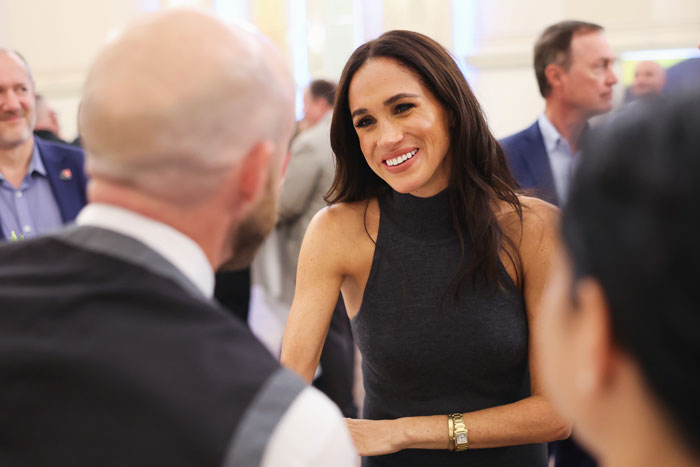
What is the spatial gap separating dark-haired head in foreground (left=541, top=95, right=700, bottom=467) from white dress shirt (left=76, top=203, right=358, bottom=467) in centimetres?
30

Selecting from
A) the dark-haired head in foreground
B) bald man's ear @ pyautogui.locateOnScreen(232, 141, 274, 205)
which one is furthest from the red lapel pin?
the dark-haired head in foreground

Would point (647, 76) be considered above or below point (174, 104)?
below

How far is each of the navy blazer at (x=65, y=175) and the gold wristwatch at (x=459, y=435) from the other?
2.05 metres

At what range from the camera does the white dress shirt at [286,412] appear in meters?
0.84

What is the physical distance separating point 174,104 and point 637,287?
0.59m

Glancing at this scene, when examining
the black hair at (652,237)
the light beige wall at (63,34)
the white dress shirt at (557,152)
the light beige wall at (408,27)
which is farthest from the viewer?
the light beige wall at (63,34)

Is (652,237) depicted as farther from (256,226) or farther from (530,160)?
(530,160)

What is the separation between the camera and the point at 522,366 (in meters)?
1.83

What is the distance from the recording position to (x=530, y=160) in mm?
3191

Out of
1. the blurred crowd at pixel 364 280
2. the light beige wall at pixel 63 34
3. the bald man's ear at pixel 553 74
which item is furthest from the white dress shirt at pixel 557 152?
the light beige wall at pixel 63 34

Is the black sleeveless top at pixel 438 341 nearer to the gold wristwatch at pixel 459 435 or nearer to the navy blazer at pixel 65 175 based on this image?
the gold wristwatch at pixel 459 435

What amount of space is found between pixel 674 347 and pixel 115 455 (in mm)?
587

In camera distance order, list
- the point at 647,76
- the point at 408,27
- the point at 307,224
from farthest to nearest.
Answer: the point at 408,27 → the point at 647,76 → the point at 307,224

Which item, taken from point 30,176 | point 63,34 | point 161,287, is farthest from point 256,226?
point 63,34
